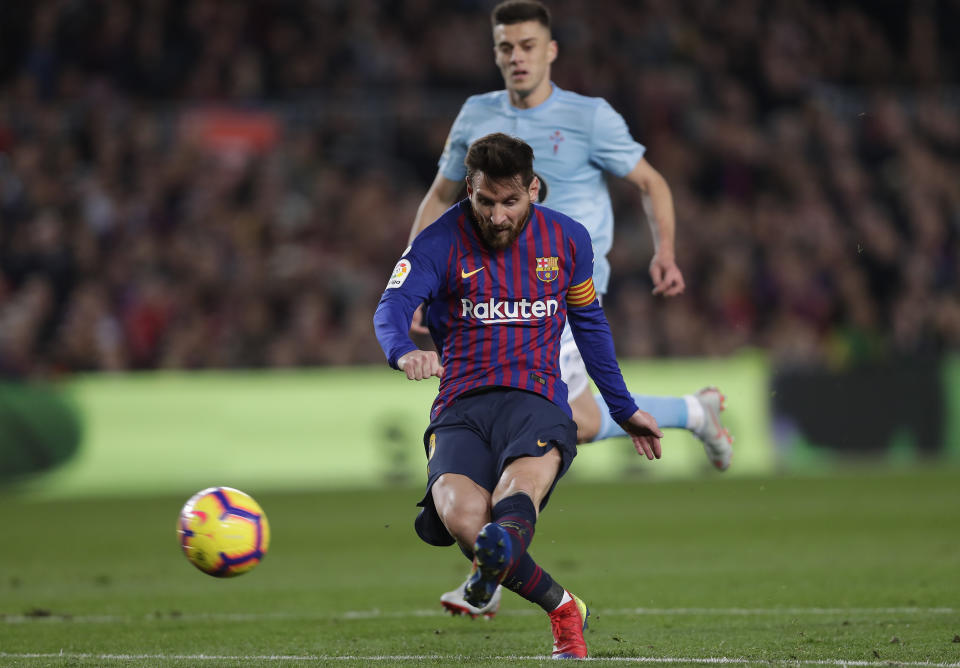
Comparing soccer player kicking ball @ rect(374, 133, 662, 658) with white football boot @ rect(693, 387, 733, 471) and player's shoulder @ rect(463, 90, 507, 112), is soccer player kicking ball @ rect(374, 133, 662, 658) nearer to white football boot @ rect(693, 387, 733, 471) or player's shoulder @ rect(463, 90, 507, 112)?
player's shoulder @ rect(463, 90, 507, 112)

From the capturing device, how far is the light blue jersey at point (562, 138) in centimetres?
655

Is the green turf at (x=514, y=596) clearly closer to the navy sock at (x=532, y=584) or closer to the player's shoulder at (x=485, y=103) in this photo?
the navy sock at (x=532, y=584)

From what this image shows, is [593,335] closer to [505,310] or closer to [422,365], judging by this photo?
[505,310]

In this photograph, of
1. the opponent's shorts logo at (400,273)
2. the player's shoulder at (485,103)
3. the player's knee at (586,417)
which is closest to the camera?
the opponent's shorts logo at (400,273)

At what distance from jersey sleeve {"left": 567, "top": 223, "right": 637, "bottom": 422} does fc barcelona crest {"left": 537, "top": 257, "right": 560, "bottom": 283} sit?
11 cm

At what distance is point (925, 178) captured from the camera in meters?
18.5

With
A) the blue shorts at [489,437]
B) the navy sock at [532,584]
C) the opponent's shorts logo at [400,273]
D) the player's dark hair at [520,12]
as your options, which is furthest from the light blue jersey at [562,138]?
the navy sock at [532,584]

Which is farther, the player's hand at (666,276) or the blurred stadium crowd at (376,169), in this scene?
the blurred stadium crowd at (376,169)

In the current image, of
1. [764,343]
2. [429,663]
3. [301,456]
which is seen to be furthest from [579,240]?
[764,343]

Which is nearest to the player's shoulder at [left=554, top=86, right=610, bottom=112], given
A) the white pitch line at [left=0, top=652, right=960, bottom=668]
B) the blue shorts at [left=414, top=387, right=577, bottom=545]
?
the blue shorts at [left=414, top=387, right=577, bottom=545]

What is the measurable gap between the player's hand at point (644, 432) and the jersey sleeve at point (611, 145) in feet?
5.17

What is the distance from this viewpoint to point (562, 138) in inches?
259

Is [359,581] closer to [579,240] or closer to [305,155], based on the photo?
[579,240]

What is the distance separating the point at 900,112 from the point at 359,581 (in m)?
14.0
